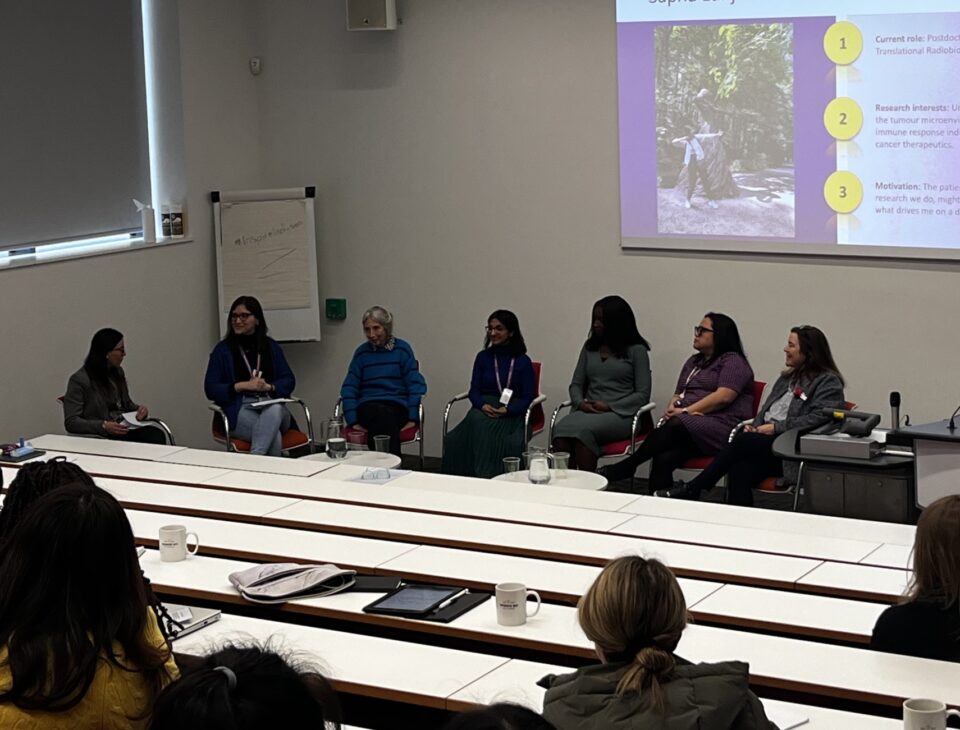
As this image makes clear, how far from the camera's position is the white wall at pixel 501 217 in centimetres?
688

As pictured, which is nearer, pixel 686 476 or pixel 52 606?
pixel 52 606

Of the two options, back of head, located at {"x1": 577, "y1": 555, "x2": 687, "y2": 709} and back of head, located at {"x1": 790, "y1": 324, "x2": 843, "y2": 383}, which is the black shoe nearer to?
back of head, located at {"x1": 790, "y1": 324, "x2": 843, "y2": 383}

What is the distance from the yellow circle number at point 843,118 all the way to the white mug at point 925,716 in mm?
4761

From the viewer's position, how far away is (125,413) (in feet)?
22.6

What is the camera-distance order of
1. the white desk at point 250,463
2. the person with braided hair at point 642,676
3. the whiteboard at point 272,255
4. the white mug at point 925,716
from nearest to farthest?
the person with braided hair at point 642,676 < the white mug at point 925,716 < the white desk at point 250,463 < the whiteboard at point 272,255

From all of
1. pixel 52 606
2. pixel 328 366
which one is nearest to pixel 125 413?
pixel 328 366

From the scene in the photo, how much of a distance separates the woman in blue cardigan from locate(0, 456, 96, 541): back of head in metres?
4.25

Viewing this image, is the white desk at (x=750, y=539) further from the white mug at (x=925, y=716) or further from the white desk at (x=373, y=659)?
the white mug at (x=925, y=716)

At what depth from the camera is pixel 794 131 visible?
6.98m

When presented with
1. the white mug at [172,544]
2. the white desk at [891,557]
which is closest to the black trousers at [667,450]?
the white desk at [891,557]

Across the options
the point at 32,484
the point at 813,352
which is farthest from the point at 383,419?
the point at 32,484

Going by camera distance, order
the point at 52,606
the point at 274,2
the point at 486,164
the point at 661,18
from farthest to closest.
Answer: the point at 274,2, the point at 486,164, the point at 661,18, the point at 52,606

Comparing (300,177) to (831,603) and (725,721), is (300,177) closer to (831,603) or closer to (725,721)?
(831,603)

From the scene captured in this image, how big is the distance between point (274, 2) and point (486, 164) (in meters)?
1.86
